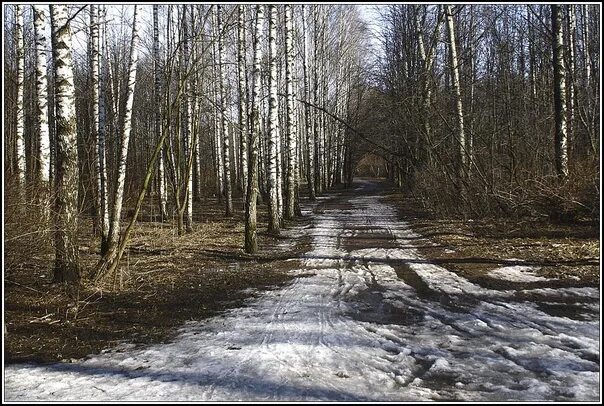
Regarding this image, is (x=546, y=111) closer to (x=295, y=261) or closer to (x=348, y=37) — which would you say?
(x=295, y=261)

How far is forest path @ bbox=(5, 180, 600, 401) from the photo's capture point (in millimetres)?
4223

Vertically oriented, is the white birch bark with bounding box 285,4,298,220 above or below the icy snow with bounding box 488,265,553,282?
above

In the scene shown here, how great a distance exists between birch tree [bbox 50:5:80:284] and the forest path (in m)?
2.43

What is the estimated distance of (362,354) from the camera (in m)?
5.12

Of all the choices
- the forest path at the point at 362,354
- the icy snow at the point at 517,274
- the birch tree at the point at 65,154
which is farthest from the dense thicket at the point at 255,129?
the icy snow at the point at 517,274

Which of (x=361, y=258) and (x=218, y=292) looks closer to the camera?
(x=218, y=292)

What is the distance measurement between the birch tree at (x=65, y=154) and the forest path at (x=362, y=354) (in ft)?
7.98

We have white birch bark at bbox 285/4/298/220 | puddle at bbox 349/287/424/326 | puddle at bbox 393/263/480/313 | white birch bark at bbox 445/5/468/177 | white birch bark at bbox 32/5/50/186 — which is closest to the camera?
puddle at bbox 349/287/424/326

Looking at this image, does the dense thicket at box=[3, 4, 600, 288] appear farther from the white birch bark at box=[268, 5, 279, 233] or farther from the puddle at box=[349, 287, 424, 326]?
the puddle at box=[349, 287, 424, 326]

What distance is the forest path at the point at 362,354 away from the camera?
4.22 metres

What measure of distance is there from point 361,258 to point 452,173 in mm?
7919

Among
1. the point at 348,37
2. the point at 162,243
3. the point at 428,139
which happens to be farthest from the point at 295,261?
the point at 348,37

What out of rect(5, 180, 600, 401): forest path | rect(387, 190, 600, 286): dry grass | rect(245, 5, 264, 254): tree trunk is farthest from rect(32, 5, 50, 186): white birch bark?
rect(387, 190, 600, 286): dry grass

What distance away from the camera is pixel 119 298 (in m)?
7.50
